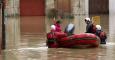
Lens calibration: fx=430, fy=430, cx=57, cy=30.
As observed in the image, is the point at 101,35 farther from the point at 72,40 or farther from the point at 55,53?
the point at 55,53

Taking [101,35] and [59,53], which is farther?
[101,35]

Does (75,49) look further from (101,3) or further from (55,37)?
(101,3)

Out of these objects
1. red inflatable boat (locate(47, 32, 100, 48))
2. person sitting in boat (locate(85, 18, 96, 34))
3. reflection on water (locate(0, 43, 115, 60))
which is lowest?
reflection on water (locate(0, 43, 115, 60))

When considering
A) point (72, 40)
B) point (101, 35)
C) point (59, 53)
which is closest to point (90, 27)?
point (101, 35)

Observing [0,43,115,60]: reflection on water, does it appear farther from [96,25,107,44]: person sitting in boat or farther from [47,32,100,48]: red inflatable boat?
[96,25,107,44]: person sitting in boat

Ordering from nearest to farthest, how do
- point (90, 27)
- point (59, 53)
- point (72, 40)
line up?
point (59, 53)
point (72, 40)
point (90, 27)

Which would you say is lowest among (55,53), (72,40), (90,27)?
(55,53)

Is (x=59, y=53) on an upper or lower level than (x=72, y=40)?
lower

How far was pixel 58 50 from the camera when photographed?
15.8 metres

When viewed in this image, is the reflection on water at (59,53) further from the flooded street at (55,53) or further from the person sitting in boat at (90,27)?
the person sitting in boat at (90,27)

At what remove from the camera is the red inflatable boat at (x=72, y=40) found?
642 inches

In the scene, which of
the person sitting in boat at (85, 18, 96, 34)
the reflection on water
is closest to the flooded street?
the reflection on water

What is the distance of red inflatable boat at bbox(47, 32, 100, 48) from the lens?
1631 centimetres

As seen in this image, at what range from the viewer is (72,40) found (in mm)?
16359
